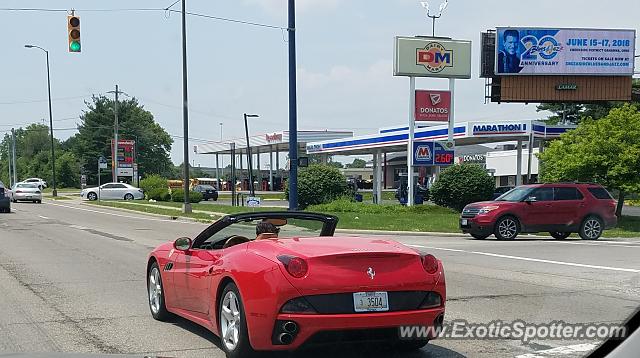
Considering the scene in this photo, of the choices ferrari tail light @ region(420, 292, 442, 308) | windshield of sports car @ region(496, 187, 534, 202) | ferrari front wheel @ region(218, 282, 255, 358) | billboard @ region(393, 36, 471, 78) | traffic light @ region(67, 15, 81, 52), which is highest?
billboard @ region(393, 36, 471, 78)

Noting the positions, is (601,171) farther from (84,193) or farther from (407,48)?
(84,193)

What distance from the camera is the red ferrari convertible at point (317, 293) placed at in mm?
5863

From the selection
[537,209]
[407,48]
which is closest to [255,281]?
[537,209]

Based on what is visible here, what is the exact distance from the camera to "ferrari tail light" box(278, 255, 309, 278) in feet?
19.4

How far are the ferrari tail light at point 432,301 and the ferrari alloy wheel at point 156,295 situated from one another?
342 cm

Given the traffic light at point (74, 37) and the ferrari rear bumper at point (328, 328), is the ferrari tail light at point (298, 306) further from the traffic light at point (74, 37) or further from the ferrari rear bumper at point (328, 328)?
the traffic light at point (74, 37)

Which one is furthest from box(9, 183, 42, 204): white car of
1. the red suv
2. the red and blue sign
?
the red suv

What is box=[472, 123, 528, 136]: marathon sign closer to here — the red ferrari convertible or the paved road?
the paved road

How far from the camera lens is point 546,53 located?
42.4 m

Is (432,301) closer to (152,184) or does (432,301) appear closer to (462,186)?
(462,186)

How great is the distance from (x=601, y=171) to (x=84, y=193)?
4118cm

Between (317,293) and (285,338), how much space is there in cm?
44

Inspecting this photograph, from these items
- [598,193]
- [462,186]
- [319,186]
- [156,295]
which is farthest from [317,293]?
[319,186]

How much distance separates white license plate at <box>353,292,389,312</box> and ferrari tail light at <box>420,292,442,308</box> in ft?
1.35
